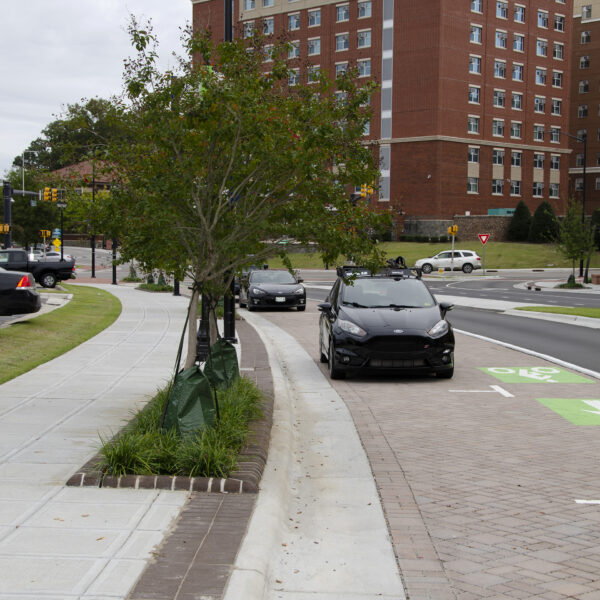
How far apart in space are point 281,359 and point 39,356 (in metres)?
4.28

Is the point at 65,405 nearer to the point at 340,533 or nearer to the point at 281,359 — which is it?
the point at 340,533

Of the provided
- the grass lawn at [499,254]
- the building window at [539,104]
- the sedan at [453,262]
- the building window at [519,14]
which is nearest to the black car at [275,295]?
the sedan at [453,262]

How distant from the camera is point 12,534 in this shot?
480 centimetres

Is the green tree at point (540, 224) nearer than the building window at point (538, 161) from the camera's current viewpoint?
Yes

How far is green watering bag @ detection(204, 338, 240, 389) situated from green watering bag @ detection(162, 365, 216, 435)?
1.59 m

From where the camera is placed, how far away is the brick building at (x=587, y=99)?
93.2 meters

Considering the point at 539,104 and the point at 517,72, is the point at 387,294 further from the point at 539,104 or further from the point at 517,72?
the point at 539,104

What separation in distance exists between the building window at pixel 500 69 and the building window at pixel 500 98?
1.45 meters

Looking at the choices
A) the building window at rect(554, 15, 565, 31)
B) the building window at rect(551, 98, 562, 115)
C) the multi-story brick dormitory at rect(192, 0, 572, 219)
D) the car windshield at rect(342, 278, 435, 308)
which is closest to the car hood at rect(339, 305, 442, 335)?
the car windshield at rect(342, 278, 435, 308)

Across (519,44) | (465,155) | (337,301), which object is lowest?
(337,301)

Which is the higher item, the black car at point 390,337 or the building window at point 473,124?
the building window at point 473,124

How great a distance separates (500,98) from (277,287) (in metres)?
58.0

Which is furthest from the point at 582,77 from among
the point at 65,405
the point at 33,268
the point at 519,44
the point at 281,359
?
the point at 65,405

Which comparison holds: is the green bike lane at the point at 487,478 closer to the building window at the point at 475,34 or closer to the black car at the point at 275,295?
the black car at the point at 275,295
